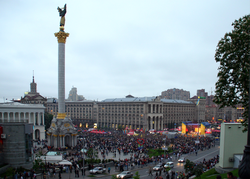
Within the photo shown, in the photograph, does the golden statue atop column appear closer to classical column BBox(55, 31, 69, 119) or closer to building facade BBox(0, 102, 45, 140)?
classical column BBox(55, 31, 69, 119)

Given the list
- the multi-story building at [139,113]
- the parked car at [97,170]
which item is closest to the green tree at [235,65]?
the parked car at [97,170]

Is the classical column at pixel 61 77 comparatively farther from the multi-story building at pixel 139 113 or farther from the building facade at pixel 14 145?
the multi-story building at pixel 139 113

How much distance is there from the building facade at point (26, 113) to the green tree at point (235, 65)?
174 feet

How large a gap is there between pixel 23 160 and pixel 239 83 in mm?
26575

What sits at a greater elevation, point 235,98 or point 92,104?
point 235,98

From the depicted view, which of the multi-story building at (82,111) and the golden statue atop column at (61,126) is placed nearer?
the golden statue atop column at (61,126)

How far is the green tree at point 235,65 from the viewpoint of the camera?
1567 cm

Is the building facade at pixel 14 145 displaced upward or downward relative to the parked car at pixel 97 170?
upward

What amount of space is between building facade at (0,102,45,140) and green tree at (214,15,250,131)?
5289 cm

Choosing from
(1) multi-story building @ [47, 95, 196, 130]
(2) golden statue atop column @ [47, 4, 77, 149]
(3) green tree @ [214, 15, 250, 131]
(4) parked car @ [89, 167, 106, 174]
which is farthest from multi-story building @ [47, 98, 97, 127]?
(3) green tree @ [214, 15, 250, 131]

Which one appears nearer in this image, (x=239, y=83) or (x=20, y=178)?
(x=239, y=83)

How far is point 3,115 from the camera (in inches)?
2184

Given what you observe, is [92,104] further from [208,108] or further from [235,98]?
[235,98]

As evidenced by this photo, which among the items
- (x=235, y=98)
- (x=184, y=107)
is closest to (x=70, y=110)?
(x=184, y=107)
